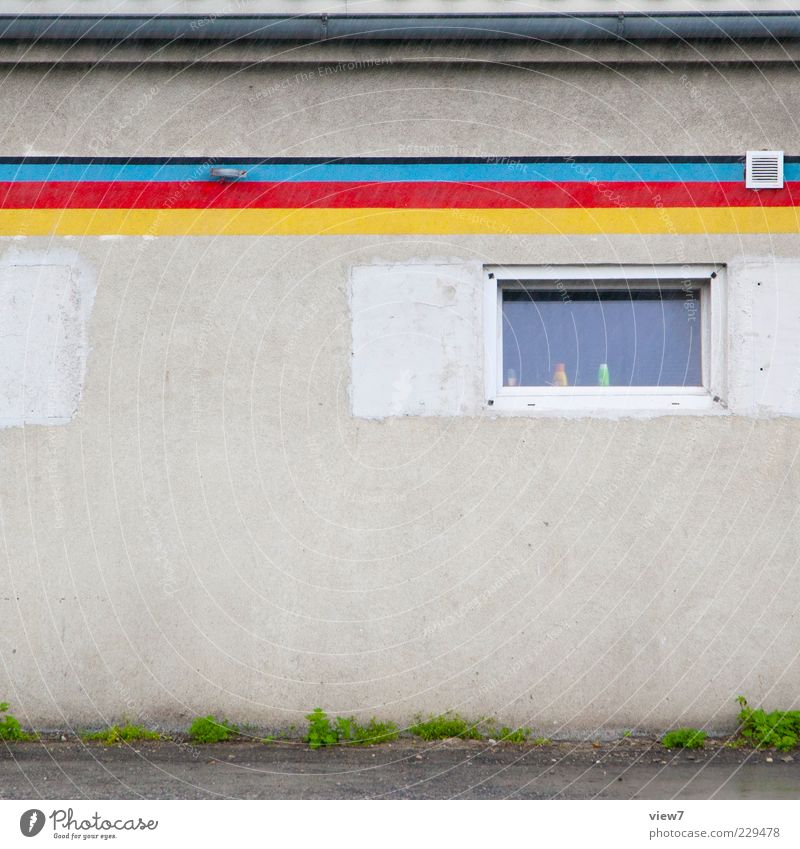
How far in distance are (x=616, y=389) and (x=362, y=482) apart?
1520 millimetres

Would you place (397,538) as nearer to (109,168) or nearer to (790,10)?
(109,168)

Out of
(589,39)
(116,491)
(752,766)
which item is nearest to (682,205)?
(589,39)

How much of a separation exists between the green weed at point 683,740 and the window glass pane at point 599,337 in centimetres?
191

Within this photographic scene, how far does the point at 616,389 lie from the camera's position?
629cm

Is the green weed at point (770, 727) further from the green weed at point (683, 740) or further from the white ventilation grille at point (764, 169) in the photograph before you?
the white ventilation grille at point (764, 169)

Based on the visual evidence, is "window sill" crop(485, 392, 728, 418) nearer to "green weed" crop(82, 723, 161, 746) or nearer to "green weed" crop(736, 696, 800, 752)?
"green weed" crop(736, 696, 800, 752)

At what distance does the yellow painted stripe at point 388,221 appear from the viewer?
20.3 feet

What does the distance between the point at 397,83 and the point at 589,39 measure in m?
1.06

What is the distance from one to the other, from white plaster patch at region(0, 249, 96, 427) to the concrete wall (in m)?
0.05

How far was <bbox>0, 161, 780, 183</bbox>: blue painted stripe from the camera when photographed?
20.3 feet

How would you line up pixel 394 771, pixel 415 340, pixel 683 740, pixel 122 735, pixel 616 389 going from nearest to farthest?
pixel 394 771
pixel 683 740
pixel 122 735
pixel 415 340
pixel 616 389

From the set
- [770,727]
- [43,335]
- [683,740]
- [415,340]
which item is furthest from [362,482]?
[770,727]

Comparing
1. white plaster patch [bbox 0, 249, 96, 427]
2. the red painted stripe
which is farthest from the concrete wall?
the red painted stripe

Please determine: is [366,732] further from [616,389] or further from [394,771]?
[616,389]
